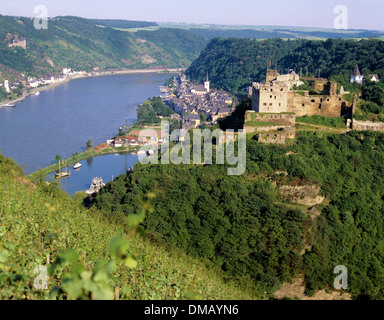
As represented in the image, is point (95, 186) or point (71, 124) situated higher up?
point (71, 124)

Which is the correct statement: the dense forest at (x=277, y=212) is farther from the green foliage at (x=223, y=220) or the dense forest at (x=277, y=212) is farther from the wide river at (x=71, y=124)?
the wide river at (x=71, y=124)

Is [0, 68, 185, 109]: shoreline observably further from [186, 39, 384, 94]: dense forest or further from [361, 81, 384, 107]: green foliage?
[361, 81, 384, 107]: green foliage

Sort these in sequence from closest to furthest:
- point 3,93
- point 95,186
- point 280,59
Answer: point 95,186 → point 3,93 → point 280,59

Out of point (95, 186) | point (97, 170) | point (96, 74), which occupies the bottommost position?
point (97, 170)

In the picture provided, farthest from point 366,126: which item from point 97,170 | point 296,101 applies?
point 97,170

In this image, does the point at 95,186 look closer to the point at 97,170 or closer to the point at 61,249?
the point at 97,170

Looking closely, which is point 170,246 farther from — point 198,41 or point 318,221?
point 198,41

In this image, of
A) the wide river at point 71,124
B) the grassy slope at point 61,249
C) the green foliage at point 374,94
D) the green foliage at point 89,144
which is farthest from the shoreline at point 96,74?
the grassy slope at point 61,249

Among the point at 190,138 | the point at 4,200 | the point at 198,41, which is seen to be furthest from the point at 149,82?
the point at 4,200
